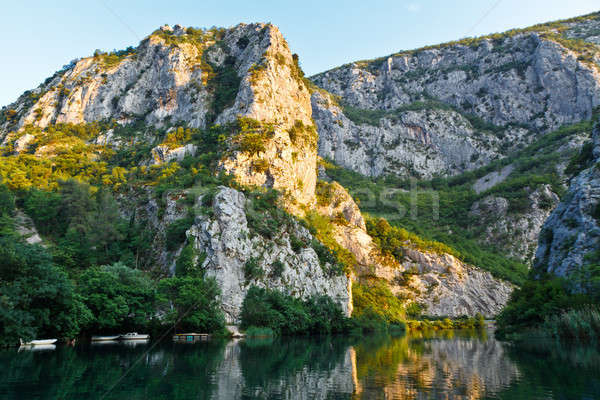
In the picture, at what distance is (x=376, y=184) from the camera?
129500mm

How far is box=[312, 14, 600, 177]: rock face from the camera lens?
445ft

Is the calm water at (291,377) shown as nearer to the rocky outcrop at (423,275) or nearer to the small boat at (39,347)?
the small boat at (39,347)

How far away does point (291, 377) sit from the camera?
18.7m

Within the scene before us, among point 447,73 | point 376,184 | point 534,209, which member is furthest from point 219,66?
point 447,73

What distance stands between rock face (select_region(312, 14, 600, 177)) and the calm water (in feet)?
385

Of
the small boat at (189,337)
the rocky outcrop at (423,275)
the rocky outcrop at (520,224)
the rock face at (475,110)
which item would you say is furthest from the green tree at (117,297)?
the rock face at (475,110)

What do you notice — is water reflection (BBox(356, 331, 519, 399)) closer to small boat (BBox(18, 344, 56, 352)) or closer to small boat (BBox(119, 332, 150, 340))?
small boat (BBox(18, 344, 56, 352))

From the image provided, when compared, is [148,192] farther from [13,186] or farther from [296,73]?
[296,73]

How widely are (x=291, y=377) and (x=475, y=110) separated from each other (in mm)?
155211

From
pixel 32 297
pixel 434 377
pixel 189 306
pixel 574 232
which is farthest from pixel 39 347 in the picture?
pixel 574 232

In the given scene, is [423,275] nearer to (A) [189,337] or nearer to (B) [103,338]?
(A) [189,337]

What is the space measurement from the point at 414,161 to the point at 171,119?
280 feet

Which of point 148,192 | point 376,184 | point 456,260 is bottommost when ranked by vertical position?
point 456,260

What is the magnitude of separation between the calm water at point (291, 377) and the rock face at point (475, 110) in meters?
117
